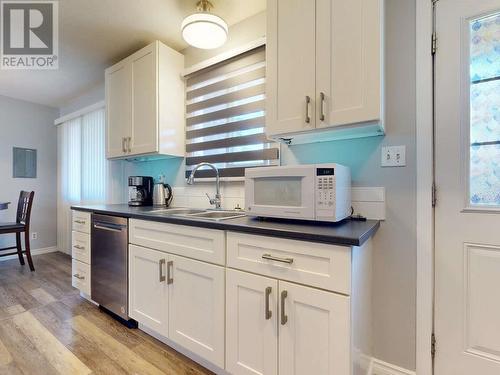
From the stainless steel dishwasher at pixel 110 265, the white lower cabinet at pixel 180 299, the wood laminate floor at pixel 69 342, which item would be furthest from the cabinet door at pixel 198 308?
the stainless steel dishwasher at pixel 110 265

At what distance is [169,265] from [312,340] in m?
0.92

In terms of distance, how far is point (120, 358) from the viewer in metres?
1.58

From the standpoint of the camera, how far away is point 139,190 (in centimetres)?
254

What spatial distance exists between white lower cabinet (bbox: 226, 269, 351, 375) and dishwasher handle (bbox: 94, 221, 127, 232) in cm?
103

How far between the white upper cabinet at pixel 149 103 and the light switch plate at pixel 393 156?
1.70 meters

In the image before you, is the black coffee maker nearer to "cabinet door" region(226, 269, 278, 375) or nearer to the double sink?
the double sink

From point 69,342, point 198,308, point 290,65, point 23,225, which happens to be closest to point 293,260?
point 198,308

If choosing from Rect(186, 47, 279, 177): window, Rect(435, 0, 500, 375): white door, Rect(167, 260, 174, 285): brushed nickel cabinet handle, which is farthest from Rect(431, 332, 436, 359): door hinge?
Rect(167, 260, 174, 285): brushed nickel cabinet handle

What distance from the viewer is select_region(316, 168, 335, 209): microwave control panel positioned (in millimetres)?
1206

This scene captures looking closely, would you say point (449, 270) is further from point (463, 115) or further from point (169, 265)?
point (169, 265)

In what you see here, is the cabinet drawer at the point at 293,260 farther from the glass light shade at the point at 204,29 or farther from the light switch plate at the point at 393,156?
the glass light shade at the point at 204,29

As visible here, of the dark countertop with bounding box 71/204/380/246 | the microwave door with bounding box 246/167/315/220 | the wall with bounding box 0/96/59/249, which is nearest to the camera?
the dark countertop with bounding box 71/204/380/246

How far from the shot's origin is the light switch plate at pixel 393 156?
1.40 metres

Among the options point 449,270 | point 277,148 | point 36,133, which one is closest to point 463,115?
point 449,270
